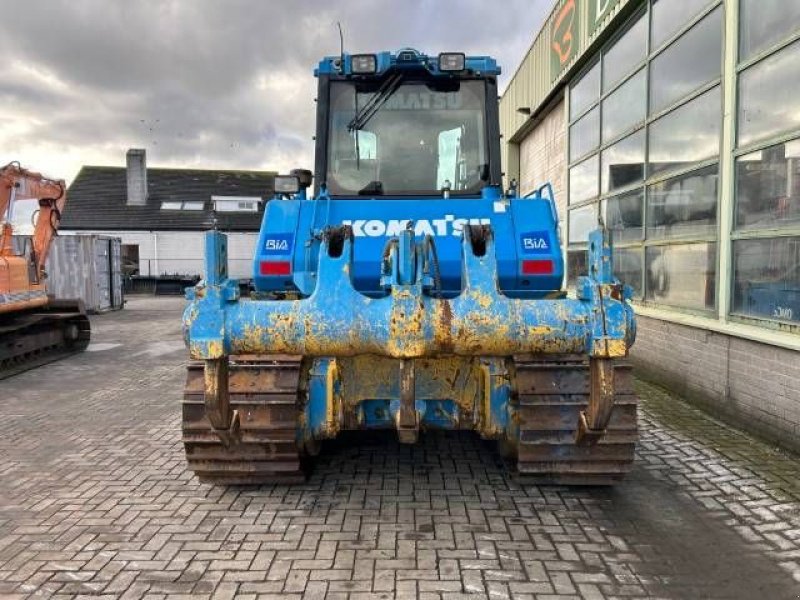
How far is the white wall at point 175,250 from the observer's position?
29938 millimetres

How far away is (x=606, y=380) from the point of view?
118 inches

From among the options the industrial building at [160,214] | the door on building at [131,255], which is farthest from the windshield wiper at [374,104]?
the door on building at [131,255]

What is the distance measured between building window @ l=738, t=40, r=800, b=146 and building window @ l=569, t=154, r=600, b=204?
421 centimetres

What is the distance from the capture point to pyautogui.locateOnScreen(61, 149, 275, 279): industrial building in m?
30.0

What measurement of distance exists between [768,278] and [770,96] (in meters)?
1.61

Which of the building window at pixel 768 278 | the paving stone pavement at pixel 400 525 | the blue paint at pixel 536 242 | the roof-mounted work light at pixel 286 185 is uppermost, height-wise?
the roof-mounted work light at pixel 286 185

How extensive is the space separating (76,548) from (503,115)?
52.6 ft

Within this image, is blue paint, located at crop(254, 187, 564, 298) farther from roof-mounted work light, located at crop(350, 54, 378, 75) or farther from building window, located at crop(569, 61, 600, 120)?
building window, located at crop(569, 61, 600, 120)

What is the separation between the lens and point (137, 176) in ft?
102

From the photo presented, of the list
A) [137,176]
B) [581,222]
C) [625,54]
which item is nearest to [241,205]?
[137,176]

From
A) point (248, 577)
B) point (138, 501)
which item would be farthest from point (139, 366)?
point (248, 577)

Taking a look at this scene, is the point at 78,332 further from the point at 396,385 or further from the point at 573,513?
the point at 573,513

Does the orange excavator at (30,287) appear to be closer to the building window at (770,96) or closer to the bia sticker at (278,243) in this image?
the bia sticker at (278,243)

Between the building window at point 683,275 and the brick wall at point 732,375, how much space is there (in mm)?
328
